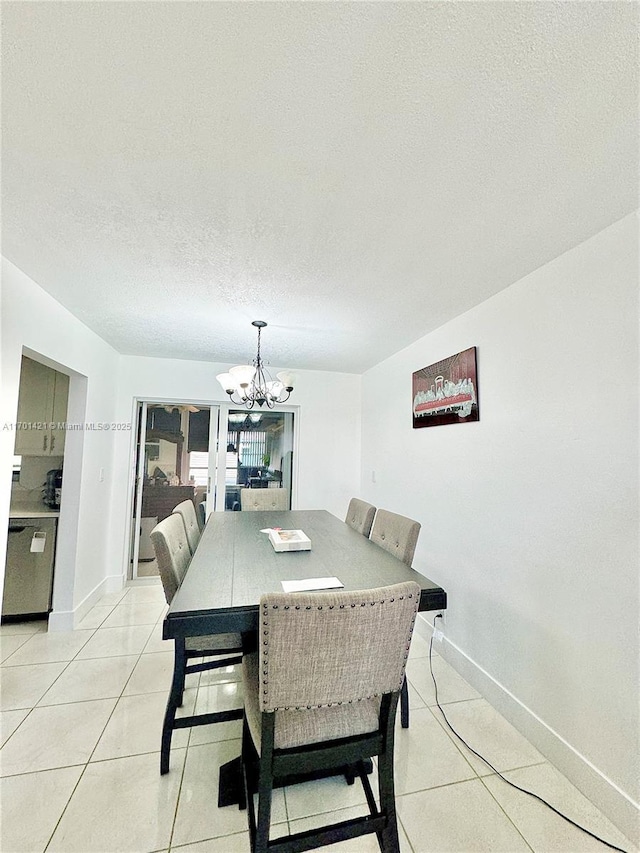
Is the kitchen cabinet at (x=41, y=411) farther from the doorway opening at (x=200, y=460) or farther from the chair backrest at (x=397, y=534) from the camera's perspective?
the chair backrest at (x=397, y=534)

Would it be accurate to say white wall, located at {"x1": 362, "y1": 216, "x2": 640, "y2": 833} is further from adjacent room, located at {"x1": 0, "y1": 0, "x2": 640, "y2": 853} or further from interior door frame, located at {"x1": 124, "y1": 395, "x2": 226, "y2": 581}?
interior door frame, located at {"x1": 124, "y1": 395, "x2": 226, "y2": 581}

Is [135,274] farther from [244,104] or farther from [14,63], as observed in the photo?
[244,104]

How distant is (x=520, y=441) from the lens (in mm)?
1996

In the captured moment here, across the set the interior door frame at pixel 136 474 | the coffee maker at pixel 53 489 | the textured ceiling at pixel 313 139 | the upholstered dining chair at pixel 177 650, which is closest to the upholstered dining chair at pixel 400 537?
the upholstered dining chair at pixel 177 650

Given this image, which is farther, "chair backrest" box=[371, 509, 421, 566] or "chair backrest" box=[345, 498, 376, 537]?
"chair backrest" box=[345, 498, 376, 537]

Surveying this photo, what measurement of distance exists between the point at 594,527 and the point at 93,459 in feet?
11.7

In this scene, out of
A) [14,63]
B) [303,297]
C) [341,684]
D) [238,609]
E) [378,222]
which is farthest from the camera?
[303,297]

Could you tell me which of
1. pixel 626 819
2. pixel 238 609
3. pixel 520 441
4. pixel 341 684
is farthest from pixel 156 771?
pixel 520 441

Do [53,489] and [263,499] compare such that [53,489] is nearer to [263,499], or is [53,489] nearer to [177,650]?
[263,499]

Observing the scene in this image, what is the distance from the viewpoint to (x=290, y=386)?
2.82 m

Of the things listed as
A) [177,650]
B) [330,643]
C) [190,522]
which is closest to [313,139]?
[330,643]

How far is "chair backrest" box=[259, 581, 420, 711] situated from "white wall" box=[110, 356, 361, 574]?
3.10m

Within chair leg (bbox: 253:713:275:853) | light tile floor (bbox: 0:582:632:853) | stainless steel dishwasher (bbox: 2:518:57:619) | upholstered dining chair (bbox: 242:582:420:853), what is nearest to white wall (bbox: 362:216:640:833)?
light tile floor (bbox: 0:582:632:853)

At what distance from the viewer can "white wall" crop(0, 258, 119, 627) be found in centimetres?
196
